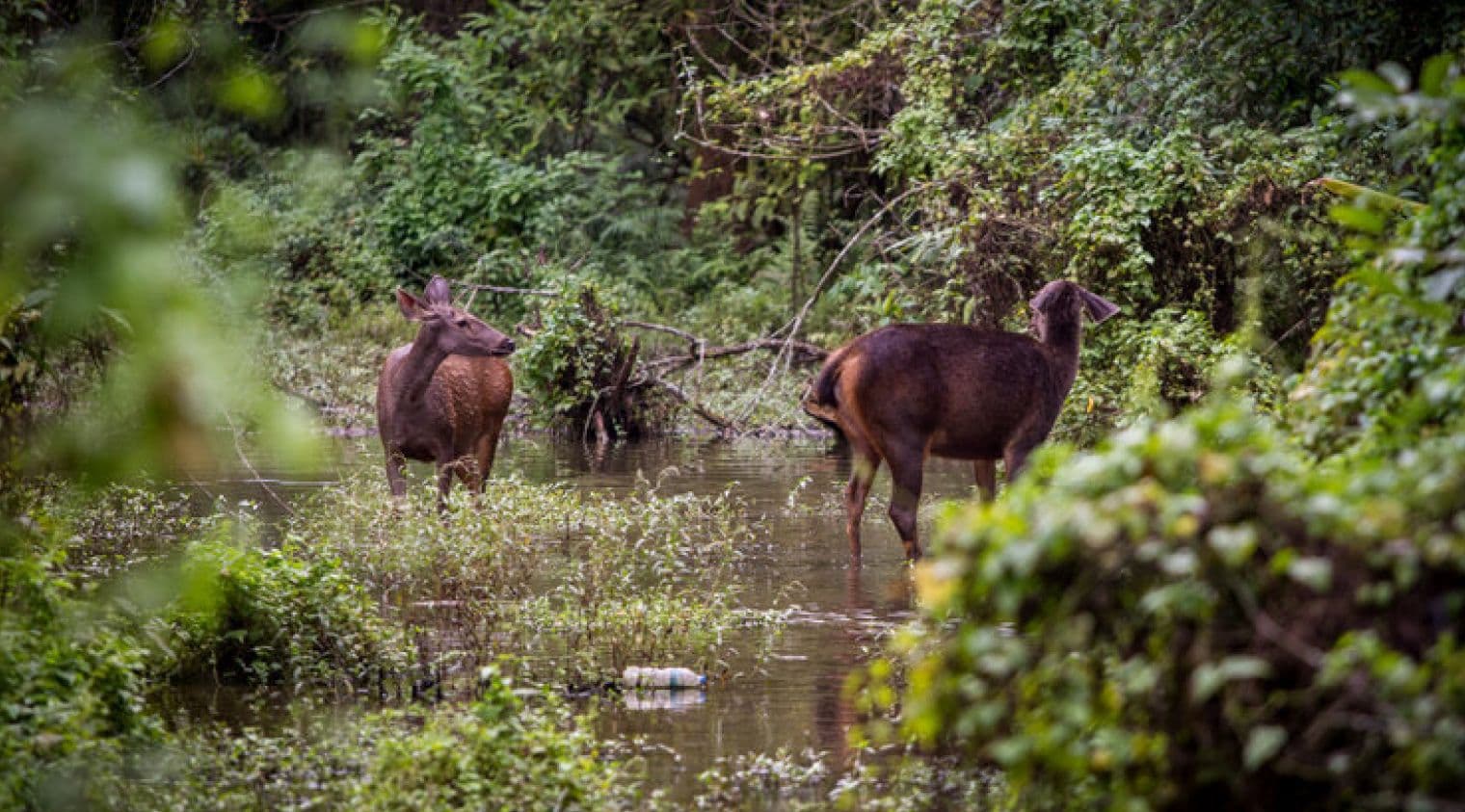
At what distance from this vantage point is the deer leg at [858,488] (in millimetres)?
11172

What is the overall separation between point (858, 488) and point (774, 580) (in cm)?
100

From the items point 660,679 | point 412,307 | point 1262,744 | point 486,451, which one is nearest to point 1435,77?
point 1262,744

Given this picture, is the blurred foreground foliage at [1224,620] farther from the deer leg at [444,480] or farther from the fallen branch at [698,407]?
the fallen branch at [698,407]

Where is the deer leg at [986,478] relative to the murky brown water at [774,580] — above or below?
above

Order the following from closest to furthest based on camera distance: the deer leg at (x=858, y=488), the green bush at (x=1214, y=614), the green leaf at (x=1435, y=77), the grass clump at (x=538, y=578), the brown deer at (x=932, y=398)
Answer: the green bush at (x=1214, y=614) < the green leaf at (x=1435, y=77) < the grass clump at (x=538, y=578) < the brown deer at (x=932, y=398) < the deer leg at (x=858, y=488)

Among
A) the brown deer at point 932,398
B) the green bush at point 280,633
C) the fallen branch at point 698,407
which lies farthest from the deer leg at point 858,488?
the fallen branch at point 698,407

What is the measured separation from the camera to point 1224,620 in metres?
4.04

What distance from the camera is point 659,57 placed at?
27094 mm

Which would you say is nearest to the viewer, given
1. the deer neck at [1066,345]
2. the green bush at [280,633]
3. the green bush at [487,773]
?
the green bush at [487,773]

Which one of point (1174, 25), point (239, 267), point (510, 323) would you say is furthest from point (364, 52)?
point (510, 323)

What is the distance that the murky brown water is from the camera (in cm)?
705

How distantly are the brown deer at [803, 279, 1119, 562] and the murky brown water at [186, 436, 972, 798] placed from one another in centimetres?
70

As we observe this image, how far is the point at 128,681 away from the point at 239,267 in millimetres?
4427

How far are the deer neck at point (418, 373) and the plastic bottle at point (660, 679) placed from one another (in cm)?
495
